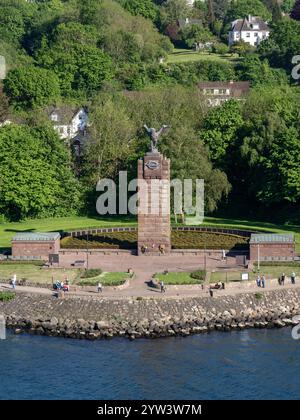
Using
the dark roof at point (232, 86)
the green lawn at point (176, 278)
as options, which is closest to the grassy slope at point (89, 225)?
the green lawn at point (176, 278)

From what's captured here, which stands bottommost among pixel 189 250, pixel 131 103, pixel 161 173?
pixel 189 250

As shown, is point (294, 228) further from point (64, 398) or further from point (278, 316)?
point (64, 398)

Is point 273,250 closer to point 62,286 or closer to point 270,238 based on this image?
point 270,238

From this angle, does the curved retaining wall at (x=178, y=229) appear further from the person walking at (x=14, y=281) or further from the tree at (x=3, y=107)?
the tree at (x=3, y=107)

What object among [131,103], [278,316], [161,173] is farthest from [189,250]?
[131,103]

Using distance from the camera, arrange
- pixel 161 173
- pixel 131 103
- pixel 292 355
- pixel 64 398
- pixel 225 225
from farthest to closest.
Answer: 1. pixel 131 103
2. pixel 225 225
3. pixel 161 173
4. pixel 292 355
5. pixel 64 398

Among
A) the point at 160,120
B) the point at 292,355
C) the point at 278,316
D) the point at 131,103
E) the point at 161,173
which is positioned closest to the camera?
the point at 292,355

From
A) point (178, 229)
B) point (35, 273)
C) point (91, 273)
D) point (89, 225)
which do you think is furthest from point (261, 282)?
point (89, 225)
